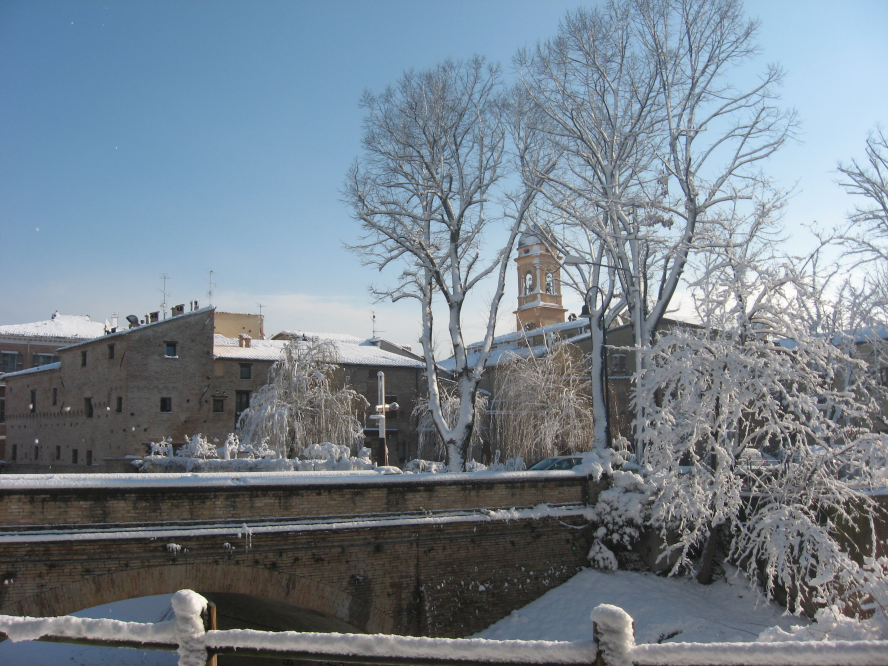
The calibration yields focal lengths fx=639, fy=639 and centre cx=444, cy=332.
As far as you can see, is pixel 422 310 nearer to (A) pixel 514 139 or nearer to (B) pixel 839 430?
(A) pixel 514 139

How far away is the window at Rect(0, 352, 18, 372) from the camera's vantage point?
48.3 metres

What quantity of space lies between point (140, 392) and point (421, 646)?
3245 centimetres

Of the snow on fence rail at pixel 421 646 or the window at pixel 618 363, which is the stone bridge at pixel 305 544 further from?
the window at pixel 618 363

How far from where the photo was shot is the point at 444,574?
12977 mm

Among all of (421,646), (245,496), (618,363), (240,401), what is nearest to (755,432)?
(245,496)

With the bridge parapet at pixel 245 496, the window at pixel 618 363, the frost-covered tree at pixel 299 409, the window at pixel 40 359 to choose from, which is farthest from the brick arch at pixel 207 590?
the window at pixel 40 359

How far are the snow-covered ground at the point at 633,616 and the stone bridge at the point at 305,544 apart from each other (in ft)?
1.67

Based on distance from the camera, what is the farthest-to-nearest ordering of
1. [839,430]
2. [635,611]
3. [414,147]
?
[414,147]
[635,611]
[839,430]

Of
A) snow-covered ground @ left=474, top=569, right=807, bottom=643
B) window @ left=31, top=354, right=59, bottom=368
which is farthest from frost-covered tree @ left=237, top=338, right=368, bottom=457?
window @ left=31, top=354, right=59, bottom=368

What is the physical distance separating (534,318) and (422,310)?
114 ft

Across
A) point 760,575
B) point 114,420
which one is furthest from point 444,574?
point 114,420

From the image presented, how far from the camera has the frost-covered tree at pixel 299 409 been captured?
2802 centimetres

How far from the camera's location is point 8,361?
48.6 metres

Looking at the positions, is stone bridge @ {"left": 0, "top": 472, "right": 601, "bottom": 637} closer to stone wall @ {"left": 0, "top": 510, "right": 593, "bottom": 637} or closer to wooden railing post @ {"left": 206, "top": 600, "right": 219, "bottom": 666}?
stone wall @ {"left": 0, "top": 510, "right": 593, "bottom": 637}
